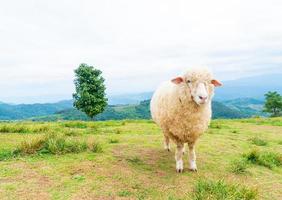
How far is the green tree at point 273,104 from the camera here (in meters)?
90.0

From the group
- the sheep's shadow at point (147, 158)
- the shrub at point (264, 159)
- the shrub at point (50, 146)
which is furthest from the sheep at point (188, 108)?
the shrub at point (50, 146)

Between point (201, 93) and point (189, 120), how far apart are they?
1199 mm

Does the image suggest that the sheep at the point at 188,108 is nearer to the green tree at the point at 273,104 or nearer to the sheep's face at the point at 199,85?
the sheep's face at the point at 199,85

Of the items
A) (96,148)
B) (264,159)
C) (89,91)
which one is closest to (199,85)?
(96,148)

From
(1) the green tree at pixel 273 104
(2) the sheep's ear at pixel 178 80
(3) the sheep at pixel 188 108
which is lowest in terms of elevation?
(1) the green tree at pixel 273 104

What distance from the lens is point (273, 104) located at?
9050cm

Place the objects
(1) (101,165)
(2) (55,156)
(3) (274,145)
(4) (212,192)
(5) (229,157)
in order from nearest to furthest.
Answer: (4) (212,192)
(1) (101,165)
(2) (55,156)
(5) (229,157)
(3) (274,145)

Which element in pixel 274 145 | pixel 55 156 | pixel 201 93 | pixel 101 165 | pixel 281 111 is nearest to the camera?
pixel 201 93

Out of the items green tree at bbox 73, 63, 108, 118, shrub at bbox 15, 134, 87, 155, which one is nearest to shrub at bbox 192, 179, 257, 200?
shrub at bbox 15, 134, 87, 155

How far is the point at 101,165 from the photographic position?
8555 millimetres

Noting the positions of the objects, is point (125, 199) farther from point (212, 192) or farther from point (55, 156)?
point (55, 156)

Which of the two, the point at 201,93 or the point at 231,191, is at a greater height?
the point at 201,93

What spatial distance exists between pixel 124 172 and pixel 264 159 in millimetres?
4853

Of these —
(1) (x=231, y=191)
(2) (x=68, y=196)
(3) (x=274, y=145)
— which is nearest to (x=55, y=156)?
(2) (x=68, y=196)
